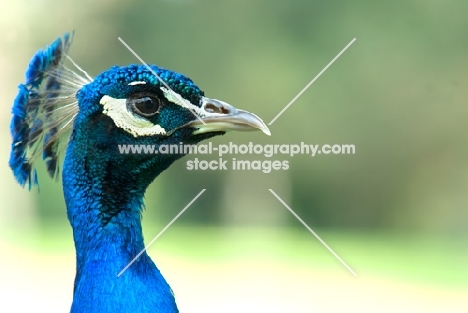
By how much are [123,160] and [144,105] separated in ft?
0.44

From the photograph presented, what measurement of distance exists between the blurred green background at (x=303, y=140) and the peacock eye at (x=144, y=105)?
18.7 ft

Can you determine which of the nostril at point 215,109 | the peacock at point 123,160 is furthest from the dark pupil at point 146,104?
the nostril at point 215,109

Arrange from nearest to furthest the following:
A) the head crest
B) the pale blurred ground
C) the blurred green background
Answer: the head crest, the pale blurred ground, the blurred green background

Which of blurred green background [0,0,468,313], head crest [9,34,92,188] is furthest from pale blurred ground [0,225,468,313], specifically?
head crest [9,34,92,188]

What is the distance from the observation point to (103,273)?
145 cm

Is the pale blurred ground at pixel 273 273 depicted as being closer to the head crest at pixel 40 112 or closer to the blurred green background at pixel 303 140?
the blurred green background at pixel 303 140

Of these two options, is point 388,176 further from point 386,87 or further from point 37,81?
point 37,81

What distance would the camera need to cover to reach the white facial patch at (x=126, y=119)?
1.51 metres

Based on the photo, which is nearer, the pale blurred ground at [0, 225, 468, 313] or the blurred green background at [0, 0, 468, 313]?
the pale blurred ground at [0, 225, 468, 313]

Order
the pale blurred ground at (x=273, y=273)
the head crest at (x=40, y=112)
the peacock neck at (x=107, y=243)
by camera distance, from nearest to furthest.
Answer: the peacock neck at (x=107, y=243)
the head crest at (x=40, y=112)
the pale blurred ground at (x=273, y=273)

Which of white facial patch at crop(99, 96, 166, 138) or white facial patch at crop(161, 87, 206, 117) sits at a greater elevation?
white facial patch at crop(161, 87, 206, 117)

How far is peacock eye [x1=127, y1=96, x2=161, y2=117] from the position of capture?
4.96 feet

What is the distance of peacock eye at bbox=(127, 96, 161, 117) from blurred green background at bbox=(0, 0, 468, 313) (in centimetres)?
569

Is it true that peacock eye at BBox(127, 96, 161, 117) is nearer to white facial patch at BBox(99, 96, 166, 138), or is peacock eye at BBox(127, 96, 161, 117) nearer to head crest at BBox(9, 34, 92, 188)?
white facial patch at BBox(99, 96, 166, 138)
